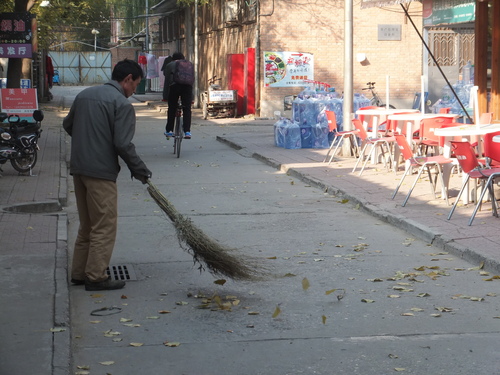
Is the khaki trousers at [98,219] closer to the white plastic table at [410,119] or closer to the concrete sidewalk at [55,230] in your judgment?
the concrete sidewalk at [55,230]

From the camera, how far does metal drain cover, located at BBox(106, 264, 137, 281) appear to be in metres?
7.57

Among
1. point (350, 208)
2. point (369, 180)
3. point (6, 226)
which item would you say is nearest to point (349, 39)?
point (369, 180)

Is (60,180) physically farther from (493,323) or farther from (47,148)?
(493,323)

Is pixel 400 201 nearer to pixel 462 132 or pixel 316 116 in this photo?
pixel 462 132

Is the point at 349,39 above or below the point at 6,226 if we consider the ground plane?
above

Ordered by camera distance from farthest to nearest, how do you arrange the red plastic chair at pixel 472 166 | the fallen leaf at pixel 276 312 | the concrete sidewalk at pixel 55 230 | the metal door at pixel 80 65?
1. the metal door at pixel 80 65
2. the red plastic chair at pixel 472 166
3. the fallen leaf at pixel 276 312
4. the concrete sidewalk at pixel 55 230

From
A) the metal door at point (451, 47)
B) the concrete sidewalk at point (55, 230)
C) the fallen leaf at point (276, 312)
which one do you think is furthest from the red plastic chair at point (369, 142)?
the metal door at point (451, 47)

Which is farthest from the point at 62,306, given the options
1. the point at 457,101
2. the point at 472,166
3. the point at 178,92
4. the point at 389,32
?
the point at 389,32

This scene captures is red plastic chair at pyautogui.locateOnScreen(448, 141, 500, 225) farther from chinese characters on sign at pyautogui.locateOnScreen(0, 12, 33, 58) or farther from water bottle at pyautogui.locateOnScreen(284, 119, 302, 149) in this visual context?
chinese characters on sign at pyautogui.locateOnScreen(0, 12, 33, 58)

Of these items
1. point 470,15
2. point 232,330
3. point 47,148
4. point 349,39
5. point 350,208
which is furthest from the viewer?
point 47,148

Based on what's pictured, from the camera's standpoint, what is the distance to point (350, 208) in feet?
37.7

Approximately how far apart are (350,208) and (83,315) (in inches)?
227

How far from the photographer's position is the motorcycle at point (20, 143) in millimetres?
13904

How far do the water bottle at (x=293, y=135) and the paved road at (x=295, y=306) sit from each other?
7.80m
